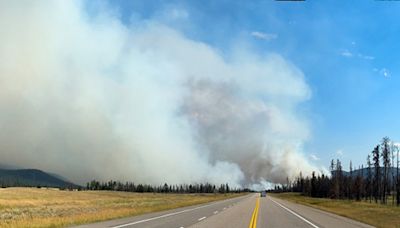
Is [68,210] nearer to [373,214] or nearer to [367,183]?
[373,214]

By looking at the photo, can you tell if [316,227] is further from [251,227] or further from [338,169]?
[338,169]

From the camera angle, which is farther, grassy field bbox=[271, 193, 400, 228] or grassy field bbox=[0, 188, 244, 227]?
grassy field bbox=[271, 193, 400, 228]

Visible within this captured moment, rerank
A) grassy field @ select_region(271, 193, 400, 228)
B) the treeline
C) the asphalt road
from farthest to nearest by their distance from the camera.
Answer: the treeline
grassy field @ select_region(271, 193, 400, 228)
the asphalt road

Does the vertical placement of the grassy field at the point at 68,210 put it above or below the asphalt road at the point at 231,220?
below

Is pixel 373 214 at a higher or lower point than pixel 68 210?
higher

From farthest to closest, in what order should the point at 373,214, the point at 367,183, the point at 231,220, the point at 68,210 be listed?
1. the point at 367,183
2. the point at 68,210
3. the point at 373,214
4. the point at 231,220

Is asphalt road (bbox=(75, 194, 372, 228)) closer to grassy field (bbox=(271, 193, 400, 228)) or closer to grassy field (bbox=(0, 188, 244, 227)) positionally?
grassy field (bbox=(271, 193, 400, 228))

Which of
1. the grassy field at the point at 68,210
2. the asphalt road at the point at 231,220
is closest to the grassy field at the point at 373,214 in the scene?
the asphalt road at the point at 231,220

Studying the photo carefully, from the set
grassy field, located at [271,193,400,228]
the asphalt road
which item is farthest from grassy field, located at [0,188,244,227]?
grassy field, located at [271,193,400,228]

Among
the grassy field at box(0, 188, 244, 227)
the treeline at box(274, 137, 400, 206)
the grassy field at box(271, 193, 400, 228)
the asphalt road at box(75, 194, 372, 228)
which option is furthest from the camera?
the treeline at box(274, 137, 400, 206)

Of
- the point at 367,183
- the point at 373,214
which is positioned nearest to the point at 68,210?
the point at 373,214

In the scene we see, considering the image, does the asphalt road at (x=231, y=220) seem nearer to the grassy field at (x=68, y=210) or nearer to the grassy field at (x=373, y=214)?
the grassy field at (x=373, y=214)

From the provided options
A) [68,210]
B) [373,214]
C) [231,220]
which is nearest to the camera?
[231,220]

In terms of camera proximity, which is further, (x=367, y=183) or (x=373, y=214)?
(x=367, y=183)
